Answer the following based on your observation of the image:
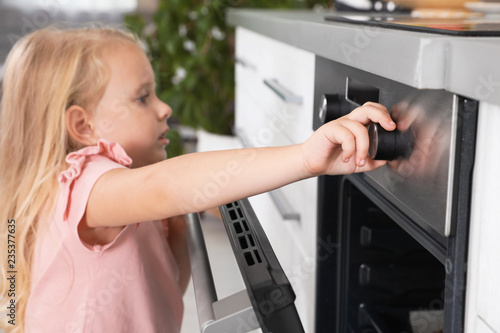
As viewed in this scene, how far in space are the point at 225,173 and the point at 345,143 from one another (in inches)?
6.8

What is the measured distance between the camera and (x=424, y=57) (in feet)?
1.78

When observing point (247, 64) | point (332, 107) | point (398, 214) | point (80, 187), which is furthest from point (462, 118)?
point (247, 64)

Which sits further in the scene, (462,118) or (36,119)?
(36,119)

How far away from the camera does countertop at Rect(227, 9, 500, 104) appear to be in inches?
18.6

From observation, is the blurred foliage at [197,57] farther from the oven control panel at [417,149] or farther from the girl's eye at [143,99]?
the oven control panel at [417,149]

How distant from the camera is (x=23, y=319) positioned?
1.04m

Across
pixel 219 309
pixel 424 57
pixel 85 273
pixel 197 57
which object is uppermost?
pixel 424 57

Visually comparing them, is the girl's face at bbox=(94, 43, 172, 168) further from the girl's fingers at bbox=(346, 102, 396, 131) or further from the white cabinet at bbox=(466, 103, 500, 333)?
the white cabinet at bbox=(466, 103, 500, 333)

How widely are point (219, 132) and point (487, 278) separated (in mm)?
2189

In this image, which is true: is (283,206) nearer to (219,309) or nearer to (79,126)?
(79,126)

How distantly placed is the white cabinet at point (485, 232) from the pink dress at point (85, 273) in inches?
20.8

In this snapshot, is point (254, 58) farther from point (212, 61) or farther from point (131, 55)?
point (212, 61)

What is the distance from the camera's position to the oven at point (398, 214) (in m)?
0.54

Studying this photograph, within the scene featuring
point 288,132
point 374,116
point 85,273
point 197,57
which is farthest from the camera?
point 197,57
